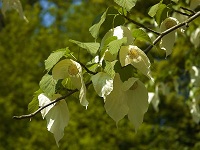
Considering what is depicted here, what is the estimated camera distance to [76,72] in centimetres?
100

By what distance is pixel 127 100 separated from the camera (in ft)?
3.26

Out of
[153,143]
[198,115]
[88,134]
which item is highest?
[198,115]

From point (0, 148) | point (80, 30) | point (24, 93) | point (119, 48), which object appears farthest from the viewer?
point (80, 30)

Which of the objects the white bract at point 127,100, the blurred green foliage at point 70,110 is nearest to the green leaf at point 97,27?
the white bract at point 127,100

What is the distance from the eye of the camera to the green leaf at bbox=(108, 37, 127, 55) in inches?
36.8

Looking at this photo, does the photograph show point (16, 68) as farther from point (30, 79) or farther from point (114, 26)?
point (114, 26)

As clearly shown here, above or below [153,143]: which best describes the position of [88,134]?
above

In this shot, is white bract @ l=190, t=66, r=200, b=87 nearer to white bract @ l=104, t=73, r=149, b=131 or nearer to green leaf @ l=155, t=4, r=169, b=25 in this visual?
green leaf @ l=155, t=4, r=169, b=25

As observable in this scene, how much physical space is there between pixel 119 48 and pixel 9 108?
4.66m

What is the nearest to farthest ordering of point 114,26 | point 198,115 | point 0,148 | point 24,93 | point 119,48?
1. point 119,48
2. point 114,26
3. point 198,115
4. point 0,148
5. point 24,93

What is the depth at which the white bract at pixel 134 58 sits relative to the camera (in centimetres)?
96

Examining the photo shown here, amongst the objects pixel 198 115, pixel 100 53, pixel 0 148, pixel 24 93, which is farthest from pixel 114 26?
pixel 24 93

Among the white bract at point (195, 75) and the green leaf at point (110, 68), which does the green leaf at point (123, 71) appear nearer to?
the green leaf at point (110, 68)

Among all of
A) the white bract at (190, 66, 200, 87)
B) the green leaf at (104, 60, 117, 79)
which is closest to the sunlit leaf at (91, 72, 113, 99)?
the green leaf at (104, 60, 117, 79)
